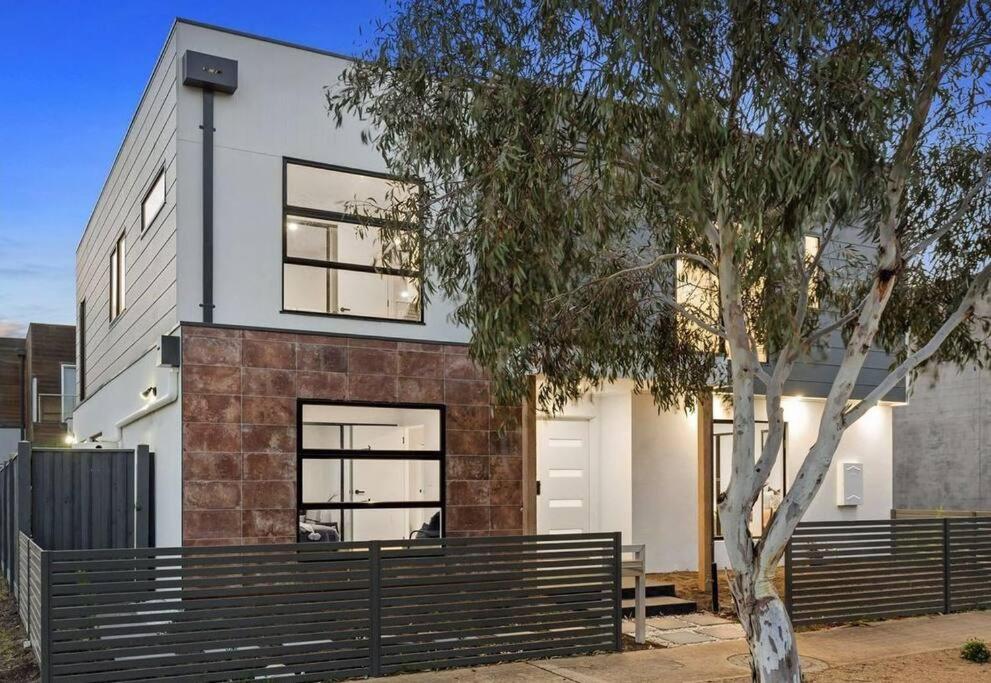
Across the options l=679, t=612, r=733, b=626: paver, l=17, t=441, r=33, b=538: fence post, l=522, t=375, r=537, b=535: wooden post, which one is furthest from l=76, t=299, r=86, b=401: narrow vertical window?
l=679, t=612, r=733, b=626: paver

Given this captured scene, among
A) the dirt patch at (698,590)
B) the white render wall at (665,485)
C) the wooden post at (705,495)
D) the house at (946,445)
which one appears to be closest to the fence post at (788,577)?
the dirt patch at (698,590)

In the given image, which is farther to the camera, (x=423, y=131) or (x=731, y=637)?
(x=731, y=637)

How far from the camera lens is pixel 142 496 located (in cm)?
980

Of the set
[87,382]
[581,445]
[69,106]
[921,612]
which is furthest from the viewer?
[69,106]

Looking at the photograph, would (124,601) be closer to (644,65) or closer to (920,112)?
(644,65)

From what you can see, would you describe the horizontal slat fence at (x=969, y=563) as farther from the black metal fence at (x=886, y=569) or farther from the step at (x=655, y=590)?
the step at (x=655, y=590)

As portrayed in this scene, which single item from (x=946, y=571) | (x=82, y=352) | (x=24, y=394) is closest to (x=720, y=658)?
(x=946, y=571)

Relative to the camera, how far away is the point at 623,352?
9000 millimetres

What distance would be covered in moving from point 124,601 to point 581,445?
6.94 m

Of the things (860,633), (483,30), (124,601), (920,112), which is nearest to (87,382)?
(124,601)

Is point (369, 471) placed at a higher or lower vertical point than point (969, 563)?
higher

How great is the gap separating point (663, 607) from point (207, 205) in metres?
6.50

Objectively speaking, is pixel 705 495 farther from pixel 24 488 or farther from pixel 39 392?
pixel 39 392

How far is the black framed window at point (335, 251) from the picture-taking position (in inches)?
377
